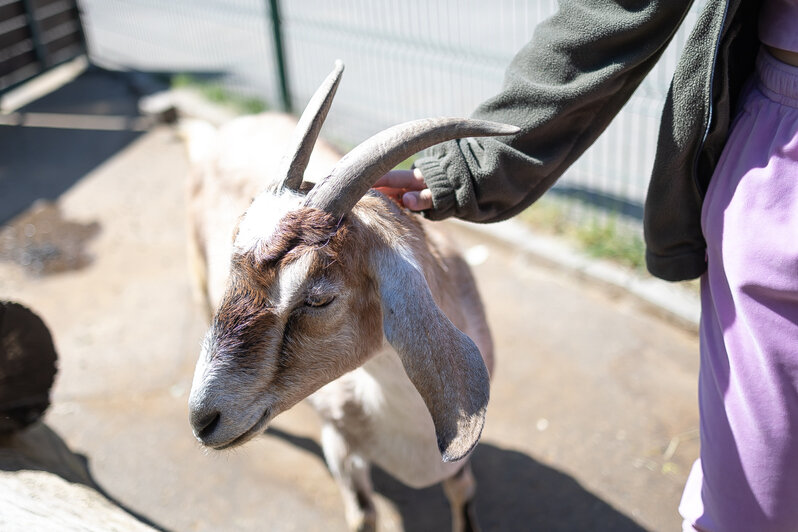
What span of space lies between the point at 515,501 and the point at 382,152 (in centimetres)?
193

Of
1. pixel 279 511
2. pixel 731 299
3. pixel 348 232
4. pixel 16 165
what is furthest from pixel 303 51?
pixel 731 299

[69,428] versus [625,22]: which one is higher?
[625,22]

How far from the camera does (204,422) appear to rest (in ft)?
5.98

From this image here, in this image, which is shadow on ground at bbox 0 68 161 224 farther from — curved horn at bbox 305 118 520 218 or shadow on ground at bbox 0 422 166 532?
curved horn at bbox 305 118 520 218

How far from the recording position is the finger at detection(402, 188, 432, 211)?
212 cm

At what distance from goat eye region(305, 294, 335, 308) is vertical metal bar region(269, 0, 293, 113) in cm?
480

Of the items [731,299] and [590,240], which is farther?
[590,240]

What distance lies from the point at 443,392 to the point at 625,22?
100cm

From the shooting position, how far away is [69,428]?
3645mm

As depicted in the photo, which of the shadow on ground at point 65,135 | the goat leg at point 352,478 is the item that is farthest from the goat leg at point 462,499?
the shadow on ground at point 65,135

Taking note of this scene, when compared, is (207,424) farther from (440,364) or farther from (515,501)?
(515,501)

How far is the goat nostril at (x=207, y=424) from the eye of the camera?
1815 mm

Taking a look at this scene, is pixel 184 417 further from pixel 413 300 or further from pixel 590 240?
pixel 590 240

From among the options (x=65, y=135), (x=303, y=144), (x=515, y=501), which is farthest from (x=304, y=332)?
(x=65, y=135)
